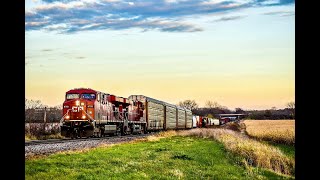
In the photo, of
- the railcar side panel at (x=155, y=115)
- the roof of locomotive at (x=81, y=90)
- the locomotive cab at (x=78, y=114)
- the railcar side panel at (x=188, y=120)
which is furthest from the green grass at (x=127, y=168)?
the railcar side panel at (x=188, y=120)

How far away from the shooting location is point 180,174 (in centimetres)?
1205

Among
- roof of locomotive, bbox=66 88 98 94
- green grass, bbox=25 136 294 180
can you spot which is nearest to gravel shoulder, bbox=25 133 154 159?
green grass, bbox=25 136 294 180

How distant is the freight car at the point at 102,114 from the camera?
29.1 m

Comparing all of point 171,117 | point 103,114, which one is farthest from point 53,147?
point 171,117

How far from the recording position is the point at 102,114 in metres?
30.5

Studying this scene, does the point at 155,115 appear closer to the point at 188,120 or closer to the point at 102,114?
the point at 102,114

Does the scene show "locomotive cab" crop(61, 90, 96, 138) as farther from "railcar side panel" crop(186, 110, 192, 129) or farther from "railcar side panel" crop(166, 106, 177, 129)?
"railcar side panel" crop(186, 110, 192, 129)

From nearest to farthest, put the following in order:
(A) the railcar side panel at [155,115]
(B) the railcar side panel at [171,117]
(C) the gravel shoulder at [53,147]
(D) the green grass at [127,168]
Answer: (D) the green grass at [127,168], (C) the gravel shoulder at [53,147], (A) the railcar side panel at [155,115], (B) the railcar side panel at [171,117]

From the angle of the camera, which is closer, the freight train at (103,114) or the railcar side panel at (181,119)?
the freight train at (103,114)

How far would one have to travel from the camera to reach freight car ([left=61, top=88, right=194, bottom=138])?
29.1 meters

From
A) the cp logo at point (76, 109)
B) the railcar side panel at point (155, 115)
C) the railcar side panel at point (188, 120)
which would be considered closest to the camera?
the cp logo at point (76, 109)

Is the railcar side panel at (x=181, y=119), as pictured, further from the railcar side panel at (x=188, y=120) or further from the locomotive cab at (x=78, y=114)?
the locomotive cab at (x=78, y=114)
